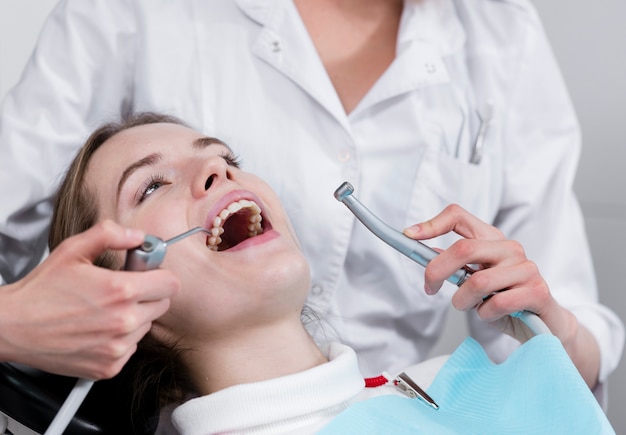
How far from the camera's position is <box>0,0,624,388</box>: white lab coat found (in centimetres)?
139

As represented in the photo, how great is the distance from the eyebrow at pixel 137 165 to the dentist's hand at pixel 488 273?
355 mm

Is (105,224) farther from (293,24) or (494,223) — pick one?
(494,223)

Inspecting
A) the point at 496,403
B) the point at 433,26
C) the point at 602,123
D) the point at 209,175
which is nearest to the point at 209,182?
the point at 209,175

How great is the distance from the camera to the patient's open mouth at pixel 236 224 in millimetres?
1082

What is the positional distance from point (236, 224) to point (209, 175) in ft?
0.47

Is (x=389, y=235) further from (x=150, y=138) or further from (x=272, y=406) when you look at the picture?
(x=150, y=138)

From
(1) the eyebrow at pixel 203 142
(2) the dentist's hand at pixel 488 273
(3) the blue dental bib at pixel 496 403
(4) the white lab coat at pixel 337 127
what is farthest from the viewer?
(4) the white lab coat at pixel 337 127

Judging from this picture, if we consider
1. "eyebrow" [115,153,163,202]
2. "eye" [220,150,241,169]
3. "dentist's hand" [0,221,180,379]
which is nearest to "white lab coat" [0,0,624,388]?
"eye" [220,150,241,169]

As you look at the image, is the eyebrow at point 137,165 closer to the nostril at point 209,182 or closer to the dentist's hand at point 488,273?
the nostril at point 209,182

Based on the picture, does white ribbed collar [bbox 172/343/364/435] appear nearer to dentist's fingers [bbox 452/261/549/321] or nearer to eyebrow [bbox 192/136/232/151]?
dentist's fingers [bbox 452/261/549/321]

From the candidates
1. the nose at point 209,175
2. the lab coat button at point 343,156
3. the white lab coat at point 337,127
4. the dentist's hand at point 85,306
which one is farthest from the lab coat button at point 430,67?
the dentist's hand at point 85,306

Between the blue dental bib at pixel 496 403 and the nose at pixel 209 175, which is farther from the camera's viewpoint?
the nose at pixel 209 175

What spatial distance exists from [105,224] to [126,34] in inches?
27.0

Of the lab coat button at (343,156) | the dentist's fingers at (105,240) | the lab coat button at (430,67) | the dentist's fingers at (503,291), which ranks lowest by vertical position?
the dentist's fingers at (503,291)
